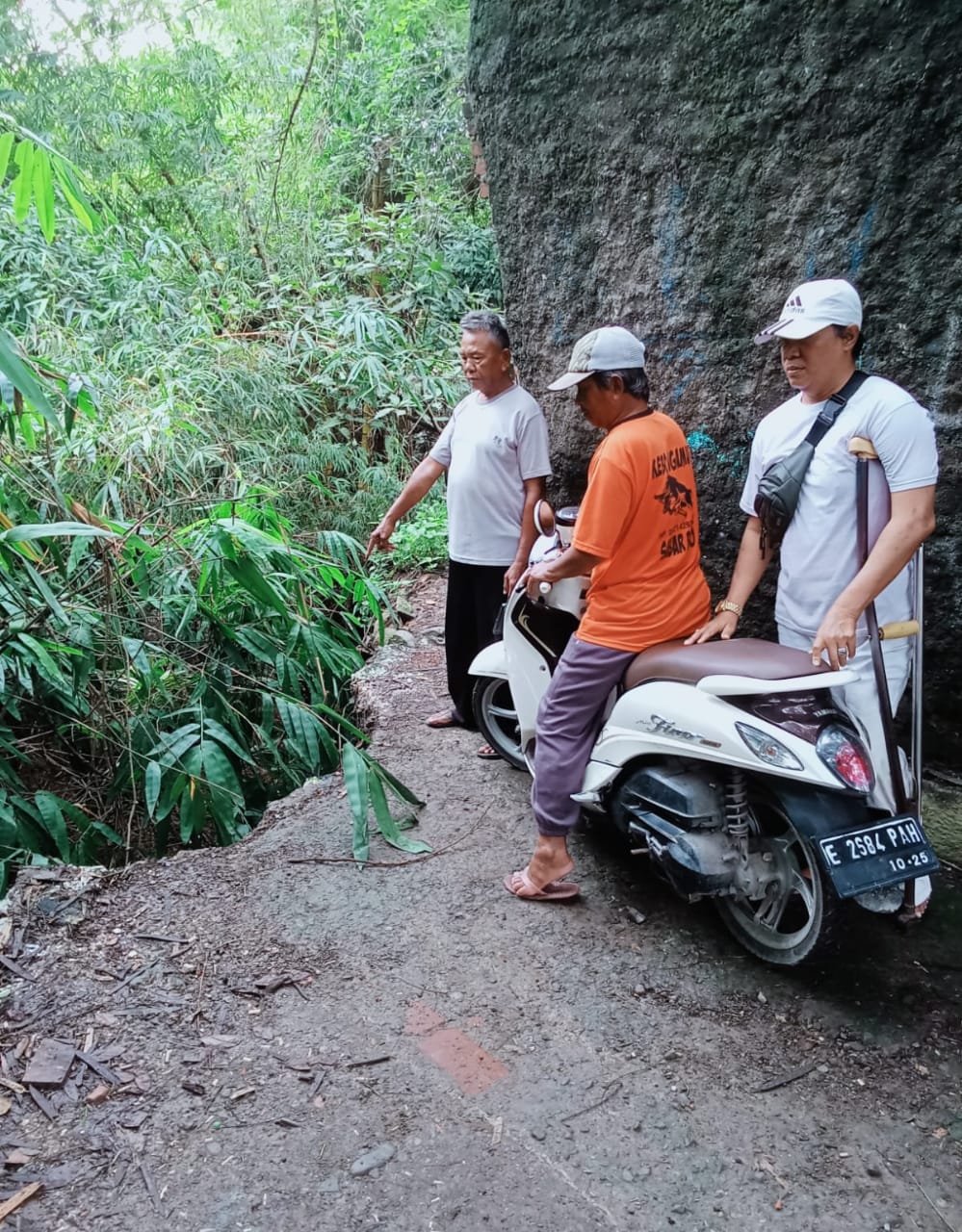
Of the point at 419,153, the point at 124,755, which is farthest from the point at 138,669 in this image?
the point at 419,153

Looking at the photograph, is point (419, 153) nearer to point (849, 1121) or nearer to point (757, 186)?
point (757, 186)

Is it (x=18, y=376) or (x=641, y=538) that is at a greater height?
(x=18, y=376)

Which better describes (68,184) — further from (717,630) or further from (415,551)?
(415,551)

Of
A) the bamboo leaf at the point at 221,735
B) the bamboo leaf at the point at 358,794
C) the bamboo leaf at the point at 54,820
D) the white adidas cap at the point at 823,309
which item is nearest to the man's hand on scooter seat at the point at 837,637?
the white adidas cap at the point at 823,309

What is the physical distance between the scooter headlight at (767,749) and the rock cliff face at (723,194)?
1024mm

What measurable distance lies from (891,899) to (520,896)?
1199 millimetres

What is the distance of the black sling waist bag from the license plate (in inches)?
36.3

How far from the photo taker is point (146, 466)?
5438 millimetres

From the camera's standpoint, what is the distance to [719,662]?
2645 mm

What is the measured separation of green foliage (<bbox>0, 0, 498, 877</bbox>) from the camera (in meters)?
3.96

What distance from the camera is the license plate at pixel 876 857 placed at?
2.32m

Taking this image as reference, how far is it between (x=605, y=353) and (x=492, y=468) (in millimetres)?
1048

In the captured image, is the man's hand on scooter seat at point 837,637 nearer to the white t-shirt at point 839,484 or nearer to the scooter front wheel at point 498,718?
the white t-shirt at point 839,484

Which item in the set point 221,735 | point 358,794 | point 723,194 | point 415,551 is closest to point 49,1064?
point 358,794
